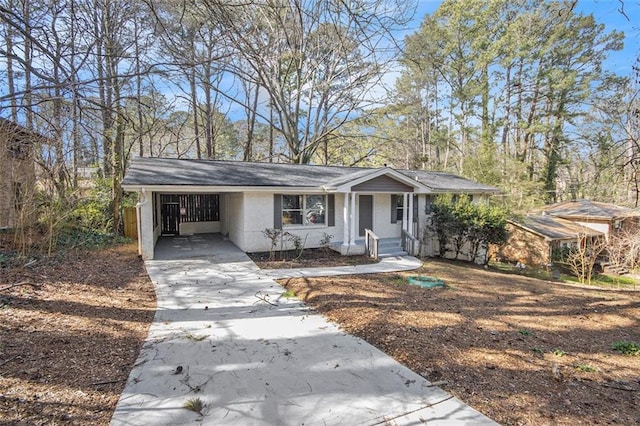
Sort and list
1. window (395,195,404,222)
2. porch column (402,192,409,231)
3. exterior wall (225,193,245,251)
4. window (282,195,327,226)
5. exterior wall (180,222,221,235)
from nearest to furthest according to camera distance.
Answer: exterior wall (225,193,245,251) < window (282,195,327,226) < porch column (402,192,409,231) < window (395,195,404,222) < exterior wall (180,222,221,235)

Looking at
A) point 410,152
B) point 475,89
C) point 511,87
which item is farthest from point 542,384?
point 410,152

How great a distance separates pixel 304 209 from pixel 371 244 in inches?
110

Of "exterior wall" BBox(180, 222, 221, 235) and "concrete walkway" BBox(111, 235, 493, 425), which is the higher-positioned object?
"exterior wall" BBox(180, 222, 221, 235)

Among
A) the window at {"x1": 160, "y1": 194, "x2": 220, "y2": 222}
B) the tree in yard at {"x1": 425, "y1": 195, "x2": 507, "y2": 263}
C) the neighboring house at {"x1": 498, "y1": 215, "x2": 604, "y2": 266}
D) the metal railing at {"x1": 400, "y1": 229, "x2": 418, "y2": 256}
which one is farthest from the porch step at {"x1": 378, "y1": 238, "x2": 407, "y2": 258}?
the window at {"x1": 160, "y1": 194, "x2": 220, "y2": 222}

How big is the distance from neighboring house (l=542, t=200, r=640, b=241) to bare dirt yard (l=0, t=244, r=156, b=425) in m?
25.1

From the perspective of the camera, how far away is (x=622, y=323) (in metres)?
6.20

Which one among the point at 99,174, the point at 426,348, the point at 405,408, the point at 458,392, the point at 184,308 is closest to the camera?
the point at 405,408

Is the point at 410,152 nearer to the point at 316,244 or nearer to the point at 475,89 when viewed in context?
the point at 475,89

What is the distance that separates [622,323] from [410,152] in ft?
86.6

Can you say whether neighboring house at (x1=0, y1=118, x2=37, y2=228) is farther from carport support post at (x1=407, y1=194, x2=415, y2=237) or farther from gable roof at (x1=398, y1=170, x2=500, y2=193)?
gable roof at (x1=398, y1=170, x2=500, y2=193)

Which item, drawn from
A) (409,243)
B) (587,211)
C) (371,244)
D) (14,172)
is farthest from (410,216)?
(587,211)

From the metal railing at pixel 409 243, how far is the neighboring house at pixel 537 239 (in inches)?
293

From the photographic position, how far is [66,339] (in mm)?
4305

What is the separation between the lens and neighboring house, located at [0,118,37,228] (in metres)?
8.09
